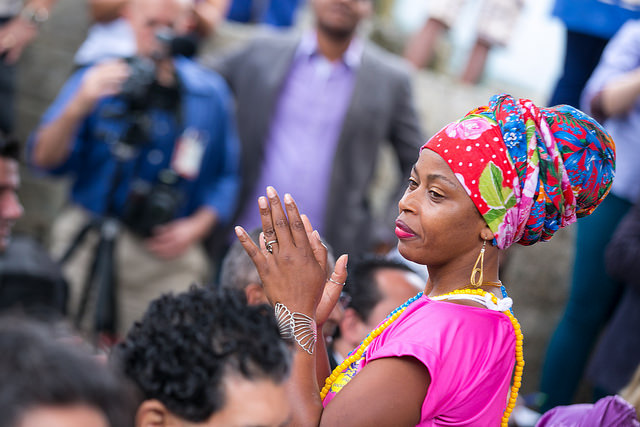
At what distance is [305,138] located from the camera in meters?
4.40

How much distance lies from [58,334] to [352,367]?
0.86 meters

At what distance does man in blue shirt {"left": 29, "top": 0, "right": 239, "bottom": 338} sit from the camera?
13.4 feet

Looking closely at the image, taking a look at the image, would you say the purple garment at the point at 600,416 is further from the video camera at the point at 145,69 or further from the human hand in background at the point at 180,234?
the video camera at the point at 145,69

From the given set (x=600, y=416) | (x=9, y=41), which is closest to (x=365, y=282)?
(x=600, y=416)

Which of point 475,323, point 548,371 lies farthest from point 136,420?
point 548,371

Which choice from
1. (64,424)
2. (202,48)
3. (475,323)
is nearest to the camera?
(64,424)

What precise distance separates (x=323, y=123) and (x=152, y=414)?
119 inches

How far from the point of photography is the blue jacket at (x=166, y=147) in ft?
13.7

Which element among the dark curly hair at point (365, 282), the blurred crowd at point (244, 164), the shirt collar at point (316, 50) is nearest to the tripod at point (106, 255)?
the blurred crowd at point (244, 164)

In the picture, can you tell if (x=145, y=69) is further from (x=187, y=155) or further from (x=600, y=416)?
(x=600, y=416)

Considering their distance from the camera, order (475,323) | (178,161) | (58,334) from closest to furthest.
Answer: (58,334) → (475,323) → (178,161)

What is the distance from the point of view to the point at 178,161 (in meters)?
4.30

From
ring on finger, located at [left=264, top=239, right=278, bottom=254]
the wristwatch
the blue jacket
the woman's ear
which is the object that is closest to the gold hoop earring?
ring on finger, located at [left=264, top=239, right=278, bottom=254]

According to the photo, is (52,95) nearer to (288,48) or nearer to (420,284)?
(288,48)
